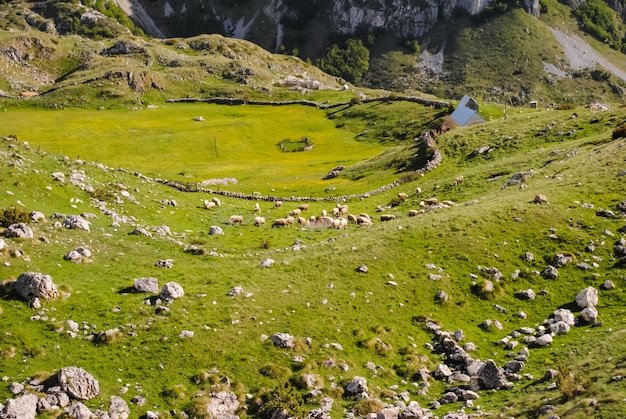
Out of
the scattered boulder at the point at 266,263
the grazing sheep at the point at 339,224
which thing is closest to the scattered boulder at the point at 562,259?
the scattered boulder at the point at 266,263

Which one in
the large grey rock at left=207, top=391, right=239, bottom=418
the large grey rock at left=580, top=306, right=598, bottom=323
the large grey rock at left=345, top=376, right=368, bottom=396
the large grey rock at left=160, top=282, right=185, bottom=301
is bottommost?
the large grey rock at left=207, top=391, right=239, bottom=418

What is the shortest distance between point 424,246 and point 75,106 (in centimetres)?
12388

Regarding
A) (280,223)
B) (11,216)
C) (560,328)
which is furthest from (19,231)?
(560,328)

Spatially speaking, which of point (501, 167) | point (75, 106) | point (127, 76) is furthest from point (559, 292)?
point (127, 76)

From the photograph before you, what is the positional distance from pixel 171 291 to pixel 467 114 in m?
72.7

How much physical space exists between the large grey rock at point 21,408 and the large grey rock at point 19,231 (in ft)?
43.0

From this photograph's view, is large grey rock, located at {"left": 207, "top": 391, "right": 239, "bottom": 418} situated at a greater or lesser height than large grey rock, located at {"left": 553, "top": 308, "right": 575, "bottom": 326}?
lesser

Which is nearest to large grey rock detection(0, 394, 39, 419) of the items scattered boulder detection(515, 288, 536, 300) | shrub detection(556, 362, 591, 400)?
shrub detection(556, 362, 591, 400)

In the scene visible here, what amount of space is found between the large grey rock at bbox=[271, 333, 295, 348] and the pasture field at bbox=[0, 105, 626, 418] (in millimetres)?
285

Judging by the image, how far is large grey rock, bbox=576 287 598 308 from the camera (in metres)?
27.8

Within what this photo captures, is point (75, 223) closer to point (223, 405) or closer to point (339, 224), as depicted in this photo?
point (223, 405)

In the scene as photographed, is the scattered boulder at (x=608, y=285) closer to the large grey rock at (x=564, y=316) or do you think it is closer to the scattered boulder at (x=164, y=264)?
the large grey rock at (x=564, y=316)

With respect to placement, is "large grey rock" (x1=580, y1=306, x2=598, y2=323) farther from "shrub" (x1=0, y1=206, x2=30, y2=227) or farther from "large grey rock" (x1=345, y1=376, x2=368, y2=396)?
"shrub" (x1=0, y1=206, x2=30, y2=227)

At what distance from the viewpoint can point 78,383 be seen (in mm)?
20250
